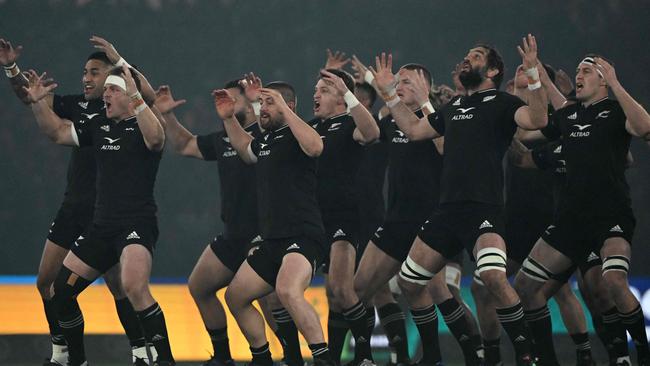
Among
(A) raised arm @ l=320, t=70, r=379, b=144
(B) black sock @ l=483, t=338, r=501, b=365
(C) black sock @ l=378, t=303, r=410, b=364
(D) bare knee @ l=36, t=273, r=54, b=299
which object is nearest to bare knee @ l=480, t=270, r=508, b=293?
(B) black sock @ l=483, t=338, r=501, b=365

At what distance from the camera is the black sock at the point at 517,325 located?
9008 millimetres

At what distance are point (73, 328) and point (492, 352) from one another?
393 cm

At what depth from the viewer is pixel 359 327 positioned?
10.2 metres

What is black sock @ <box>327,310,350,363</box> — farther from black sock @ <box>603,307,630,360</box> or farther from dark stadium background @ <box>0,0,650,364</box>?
dark stadium background @ <box>0,0,650,364</box>

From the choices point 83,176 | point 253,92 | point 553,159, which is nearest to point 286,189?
point 253,92

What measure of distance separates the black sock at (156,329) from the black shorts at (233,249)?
1110mm

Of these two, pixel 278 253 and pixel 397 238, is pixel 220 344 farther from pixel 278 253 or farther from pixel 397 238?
pixel 397 238

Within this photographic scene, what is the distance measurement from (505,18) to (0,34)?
7175 millimetres

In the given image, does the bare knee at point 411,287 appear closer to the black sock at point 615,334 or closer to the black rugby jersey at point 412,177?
the black rugby jersey at point 412,177

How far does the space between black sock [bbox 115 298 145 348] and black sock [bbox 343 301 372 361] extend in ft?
6.37

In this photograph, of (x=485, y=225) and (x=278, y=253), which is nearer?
(x=485, y=225)

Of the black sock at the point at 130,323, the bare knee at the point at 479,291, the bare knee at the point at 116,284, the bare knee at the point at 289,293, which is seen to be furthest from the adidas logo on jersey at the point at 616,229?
the bare knee at the point at 116,284

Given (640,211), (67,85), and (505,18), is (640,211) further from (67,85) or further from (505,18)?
(67,85)

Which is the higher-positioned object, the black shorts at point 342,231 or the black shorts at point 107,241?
the black shorts at point 107,241
